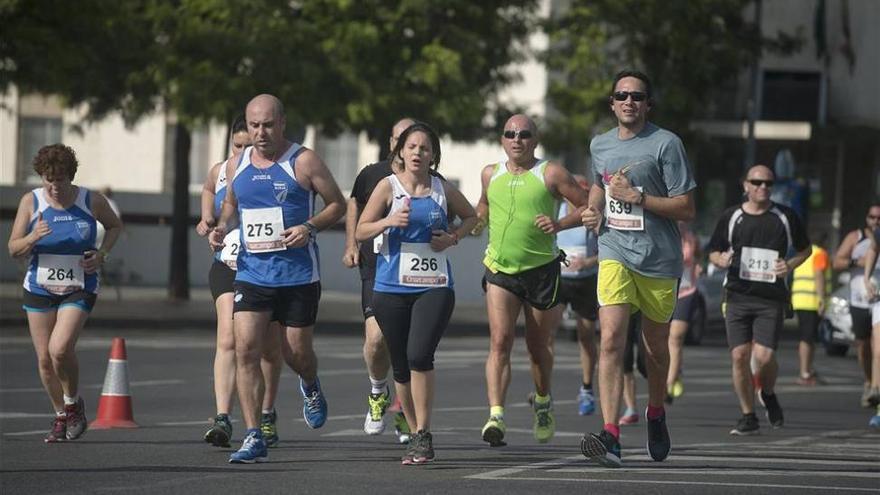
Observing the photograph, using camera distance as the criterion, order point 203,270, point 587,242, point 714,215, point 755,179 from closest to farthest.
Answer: point 755,179, point 587,242, point 203,270, point 714,215

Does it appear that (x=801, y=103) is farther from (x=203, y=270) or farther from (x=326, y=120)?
(x=326, y=120)

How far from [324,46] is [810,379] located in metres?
11.2

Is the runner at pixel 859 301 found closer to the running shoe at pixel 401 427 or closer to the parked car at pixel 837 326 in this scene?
the running shoe at pixel 401 427

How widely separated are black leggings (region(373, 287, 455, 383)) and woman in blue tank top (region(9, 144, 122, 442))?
2350 millimetres

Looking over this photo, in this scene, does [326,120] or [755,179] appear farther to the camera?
[326,120]

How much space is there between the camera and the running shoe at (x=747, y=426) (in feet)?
49.4

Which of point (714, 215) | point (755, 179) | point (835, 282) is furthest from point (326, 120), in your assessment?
point (714, 215)

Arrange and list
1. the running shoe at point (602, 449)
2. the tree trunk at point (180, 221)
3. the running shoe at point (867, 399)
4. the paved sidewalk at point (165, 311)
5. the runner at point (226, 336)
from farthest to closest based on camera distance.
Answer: the tree trunk at point (180, 221) → the paved sidewalk at point (165, 311) → the running shoe at point (867, 399) → the runner at point (226, 336) → the running shoe at point (602, 449)

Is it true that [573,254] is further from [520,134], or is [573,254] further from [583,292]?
[520,134]

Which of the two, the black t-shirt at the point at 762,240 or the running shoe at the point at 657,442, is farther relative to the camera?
the black t-shirt at the point at 762,240

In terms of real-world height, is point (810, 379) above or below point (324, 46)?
below

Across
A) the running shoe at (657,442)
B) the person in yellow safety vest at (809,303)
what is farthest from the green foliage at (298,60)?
the running shoe at (657,442)

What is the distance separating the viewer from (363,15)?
31.7 m

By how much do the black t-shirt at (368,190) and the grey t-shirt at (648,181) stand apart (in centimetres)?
223
